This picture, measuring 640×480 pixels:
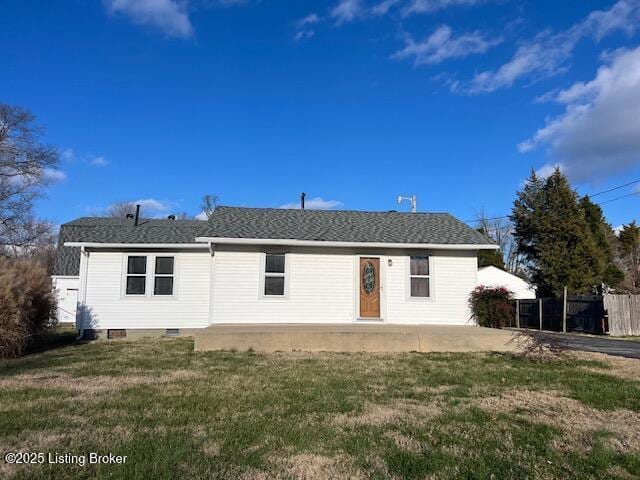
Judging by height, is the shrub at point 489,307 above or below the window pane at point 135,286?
below

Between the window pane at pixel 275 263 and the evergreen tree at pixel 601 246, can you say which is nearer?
the window pane at pixel 275 263

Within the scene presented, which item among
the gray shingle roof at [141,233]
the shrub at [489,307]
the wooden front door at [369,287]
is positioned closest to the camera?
the wooden front door at [369,287]

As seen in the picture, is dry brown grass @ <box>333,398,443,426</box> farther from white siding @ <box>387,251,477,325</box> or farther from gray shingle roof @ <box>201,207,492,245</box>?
gray shingle roof @ <box>201,207,492,245</box>

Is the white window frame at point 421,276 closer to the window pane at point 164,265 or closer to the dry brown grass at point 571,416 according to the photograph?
the dry brown grass at point 571,416

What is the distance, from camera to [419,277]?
14.4m

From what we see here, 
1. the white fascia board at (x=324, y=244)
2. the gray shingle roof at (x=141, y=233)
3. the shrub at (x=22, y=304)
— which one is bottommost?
the shrub at (x=22, y=304)

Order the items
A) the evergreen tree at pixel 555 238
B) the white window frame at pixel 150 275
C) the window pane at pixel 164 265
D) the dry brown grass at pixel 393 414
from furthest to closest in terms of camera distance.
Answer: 1. the evergreen tree at pixel 555 238
2. the window pane at pixel 164 265
3. the white window frame at pixel 150 275
4. the dry brown grass at pixel 393 414

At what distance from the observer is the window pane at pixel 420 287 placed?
14.4 m

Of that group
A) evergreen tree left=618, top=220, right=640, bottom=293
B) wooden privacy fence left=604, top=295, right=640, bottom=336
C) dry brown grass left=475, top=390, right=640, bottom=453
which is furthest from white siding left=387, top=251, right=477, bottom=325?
evergreen tree left=618, top=220, right=640, bottom=293

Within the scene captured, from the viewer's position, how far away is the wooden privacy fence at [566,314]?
19.8 meters

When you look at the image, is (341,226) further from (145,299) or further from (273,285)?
(145,299)

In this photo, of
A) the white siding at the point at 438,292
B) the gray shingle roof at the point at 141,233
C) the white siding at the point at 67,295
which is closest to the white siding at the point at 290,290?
the white siding at the point at 438,292

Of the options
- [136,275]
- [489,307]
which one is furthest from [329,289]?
[136,275]

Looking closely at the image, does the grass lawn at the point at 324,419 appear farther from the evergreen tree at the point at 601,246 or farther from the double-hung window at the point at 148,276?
the evergreen tree at the point at 601,246
